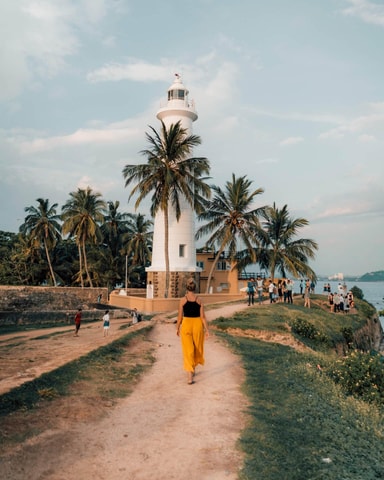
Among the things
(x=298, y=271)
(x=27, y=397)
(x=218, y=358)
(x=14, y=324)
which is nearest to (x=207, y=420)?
(x=27, y=397)

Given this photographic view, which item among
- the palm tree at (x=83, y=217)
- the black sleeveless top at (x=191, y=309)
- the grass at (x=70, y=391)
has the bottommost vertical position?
the grass at (x=70, y=391)

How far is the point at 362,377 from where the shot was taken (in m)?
8.99

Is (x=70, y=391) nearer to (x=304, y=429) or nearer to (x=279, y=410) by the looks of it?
(x=279, y=410)

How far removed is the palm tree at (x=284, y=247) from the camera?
3541 cm

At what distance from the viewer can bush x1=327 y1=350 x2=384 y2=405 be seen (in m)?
8.57

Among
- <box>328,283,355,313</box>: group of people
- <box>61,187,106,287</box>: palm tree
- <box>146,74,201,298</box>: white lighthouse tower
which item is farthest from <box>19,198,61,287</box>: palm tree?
<box>328,283,355,313</box>: group of people

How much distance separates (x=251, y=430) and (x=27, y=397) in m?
3.56

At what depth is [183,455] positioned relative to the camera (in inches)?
182

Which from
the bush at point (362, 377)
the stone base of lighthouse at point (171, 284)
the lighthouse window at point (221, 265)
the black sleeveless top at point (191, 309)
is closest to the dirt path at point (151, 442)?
the black sleeveless top at point (191, 309)

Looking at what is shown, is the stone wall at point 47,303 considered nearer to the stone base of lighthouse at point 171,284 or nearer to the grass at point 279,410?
the stone base of lighthouse at point 171,284

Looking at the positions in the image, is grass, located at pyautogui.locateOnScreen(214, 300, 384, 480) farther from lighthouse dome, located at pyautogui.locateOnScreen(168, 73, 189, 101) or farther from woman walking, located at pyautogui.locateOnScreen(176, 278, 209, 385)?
lighthouse dome, located at pyautogui.locateOnScreen(168, 73, 189, 101)

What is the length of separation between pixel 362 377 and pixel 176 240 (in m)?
23.0

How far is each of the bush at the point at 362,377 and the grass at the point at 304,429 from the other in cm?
43

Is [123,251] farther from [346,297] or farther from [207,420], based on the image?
[207,420]
